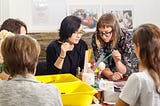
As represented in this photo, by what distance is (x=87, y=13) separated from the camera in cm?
315

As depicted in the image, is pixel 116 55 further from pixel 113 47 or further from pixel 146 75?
pixel 146 75

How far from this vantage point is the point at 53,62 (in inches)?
93.3

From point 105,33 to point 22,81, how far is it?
1.21 m

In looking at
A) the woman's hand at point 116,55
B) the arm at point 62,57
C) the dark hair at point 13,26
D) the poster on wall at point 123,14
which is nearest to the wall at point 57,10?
the poster on wall at point 123,14

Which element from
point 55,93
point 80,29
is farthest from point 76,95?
point 80,29

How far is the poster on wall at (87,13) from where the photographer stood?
3.09 metres

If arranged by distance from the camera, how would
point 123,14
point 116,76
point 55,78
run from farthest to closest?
1. point 123,14
2. point 116,76
3. point 55,78

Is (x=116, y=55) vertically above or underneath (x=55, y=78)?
above

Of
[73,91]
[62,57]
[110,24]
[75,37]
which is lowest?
[73,91]

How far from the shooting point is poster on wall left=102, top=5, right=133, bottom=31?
10.7 ft

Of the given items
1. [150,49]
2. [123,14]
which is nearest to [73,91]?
[150,49]

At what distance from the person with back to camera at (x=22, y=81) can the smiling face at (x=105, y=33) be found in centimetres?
111

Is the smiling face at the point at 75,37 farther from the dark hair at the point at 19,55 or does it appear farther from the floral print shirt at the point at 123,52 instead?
the dark hair at the point at 19,55

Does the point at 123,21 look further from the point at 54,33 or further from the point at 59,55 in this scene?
the point at 59,55
